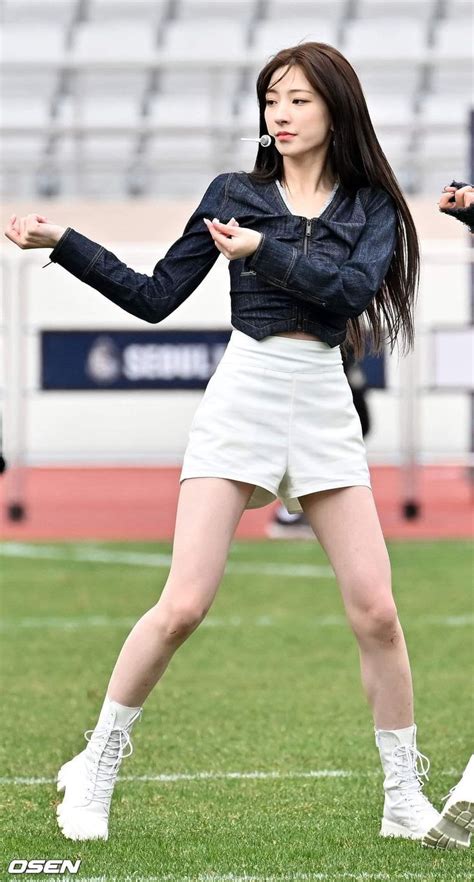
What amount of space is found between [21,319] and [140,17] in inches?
→ 351

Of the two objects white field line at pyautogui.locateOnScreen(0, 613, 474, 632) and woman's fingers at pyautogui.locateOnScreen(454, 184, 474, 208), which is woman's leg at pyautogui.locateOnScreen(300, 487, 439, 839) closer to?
woman's fingers at pyautogui.locateOnScreen(454, 184, 474, 208)

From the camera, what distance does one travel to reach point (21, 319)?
40.8 ft

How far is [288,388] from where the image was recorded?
3.84 metres

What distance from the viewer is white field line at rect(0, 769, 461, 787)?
4.74 m

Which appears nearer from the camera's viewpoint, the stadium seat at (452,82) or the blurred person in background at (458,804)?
the blurred person in background at (458,804)

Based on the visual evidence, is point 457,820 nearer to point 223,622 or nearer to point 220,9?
point 223,622

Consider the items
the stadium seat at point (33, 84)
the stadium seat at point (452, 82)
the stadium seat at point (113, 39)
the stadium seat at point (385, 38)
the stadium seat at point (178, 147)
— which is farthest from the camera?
the stadium seat at point (113, 39)

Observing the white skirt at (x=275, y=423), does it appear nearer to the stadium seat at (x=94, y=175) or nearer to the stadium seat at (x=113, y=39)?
the stadium seat at (x=94, y=175)

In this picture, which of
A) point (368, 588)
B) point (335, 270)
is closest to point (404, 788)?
point (368, 588)

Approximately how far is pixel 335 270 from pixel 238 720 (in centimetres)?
244

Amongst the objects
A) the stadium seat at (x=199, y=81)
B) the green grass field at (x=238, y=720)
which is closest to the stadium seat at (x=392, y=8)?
the stadium seat at (x=199, y=81)

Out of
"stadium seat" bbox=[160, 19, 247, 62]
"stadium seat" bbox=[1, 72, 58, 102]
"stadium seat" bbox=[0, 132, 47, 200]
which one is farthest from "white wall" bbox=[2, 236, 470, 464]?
"stadium seat" bbox=[160, 19, 247, 62]

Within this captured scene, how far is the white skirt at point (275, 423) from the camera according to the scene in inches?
150

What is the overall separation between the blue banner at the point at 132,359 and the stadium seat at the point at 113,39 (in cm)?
837
